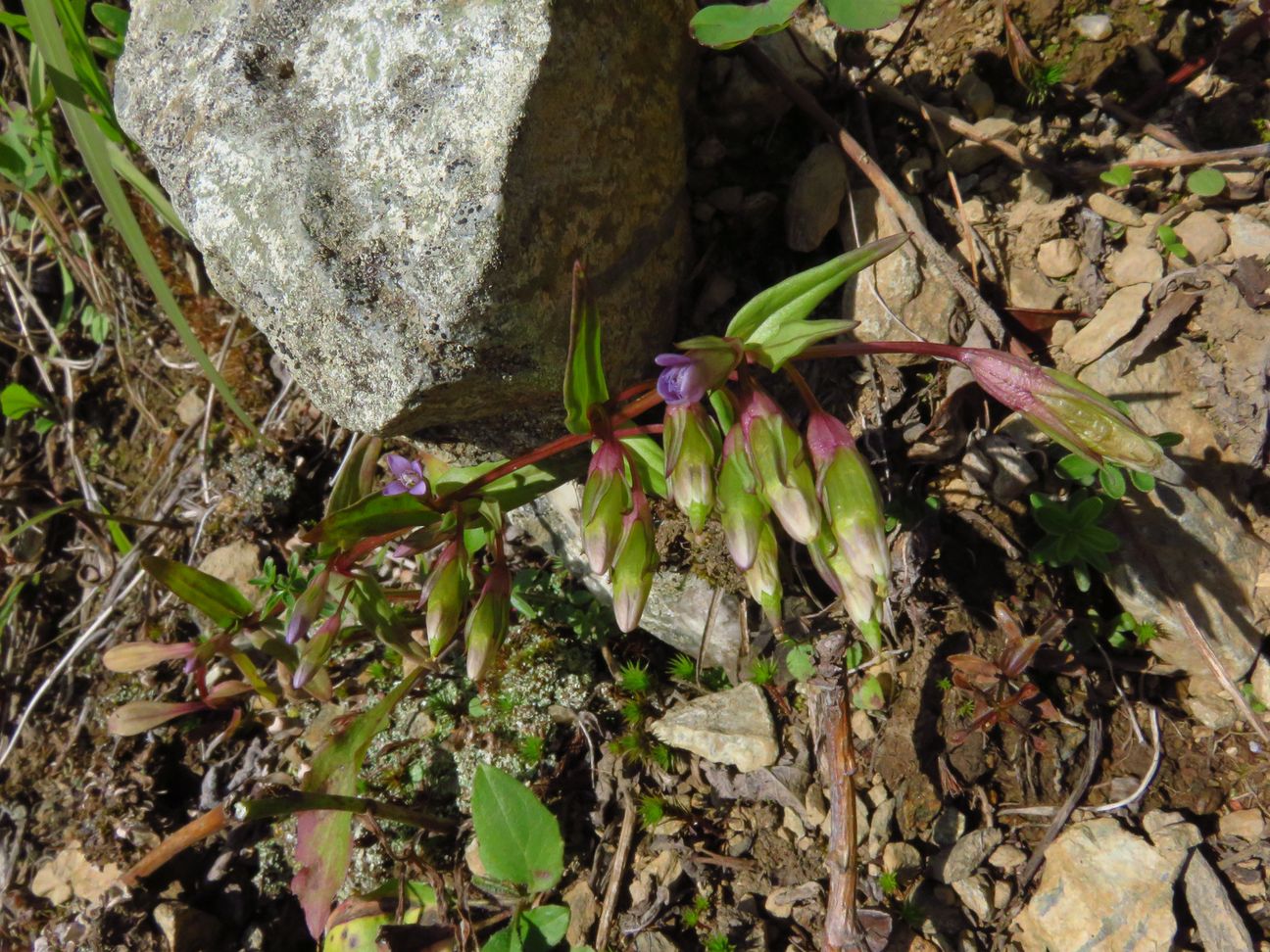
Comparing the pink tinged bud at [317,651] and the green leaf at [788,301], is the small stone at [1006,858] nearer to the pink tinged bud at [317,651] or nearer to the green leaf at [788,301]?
the green leaf at [788,301]

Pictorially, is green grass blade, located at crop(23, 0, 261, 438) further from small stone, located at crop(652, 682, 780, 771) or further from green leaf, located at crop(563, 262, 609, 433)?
small stone, located at crop(652, 682, 780, 771)

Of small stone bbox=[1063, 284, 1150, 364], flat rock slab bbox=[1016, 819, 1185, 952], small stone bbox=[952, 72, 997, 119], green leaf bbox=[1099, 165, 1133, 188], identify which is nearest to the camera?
flat rock slab bbox=[1016, 819, 1185, 952]

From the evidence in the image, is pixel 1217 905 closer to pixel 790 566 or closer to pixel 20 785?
pixel 790 566

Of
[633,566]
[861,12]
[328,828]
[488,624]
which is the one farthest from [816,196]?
[328,828]

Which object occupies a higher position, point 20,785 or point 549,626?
point 549,626

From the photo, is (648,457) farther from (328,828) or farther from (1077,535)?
(328,828)

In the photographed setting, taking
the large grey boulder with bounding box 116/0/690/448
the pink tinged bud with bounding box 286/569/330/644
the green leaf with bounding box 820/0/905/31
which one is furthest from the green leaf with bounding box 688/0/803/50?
the pink tinged bud with bounding box 286/569/330/644

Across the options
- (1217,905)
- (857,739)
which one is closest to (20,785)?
(857,739)
